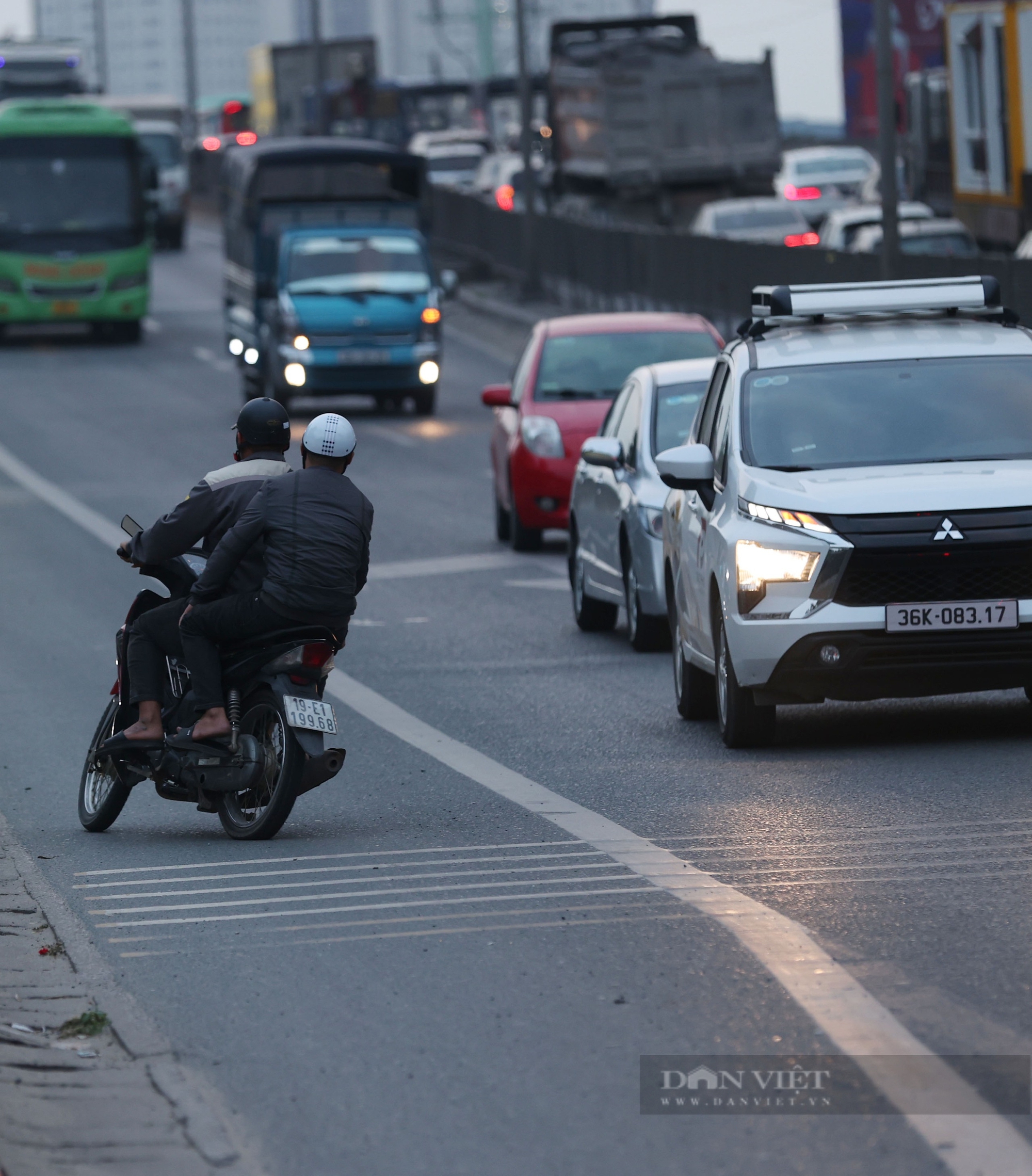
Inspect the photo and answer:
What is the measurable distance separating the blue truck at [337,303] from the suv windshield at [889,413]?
70.2 feet

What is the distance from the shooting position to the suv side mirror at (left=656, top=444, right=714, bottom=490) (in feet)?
37.4

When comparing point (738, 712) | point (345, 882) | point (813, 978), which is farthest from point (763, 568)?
point (813, 978)

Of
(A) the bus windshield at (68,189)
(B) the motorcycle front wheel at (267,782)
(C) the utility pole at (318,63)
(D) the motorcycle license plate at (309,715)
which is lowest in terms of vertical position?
(B) the motorcycle front wheel at (267,782)

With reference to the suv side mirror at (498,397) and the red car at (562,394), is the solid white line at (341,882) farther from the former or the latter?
the suv side mirror at (498,397)

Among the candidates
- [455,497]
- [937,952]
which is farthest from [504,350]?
[937,952]

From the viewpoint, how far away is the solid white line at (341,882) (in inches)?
332

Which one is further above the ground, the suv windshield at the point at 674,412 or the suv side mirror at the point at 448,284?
the suv side mirror at the point at 448,284

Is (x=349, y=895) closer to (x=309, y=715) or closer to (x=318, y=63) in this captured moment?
(x=309, y=715)

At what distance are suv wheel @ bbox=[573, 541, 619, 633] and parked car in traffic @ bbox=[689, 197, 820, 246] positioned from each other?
28.3 meters

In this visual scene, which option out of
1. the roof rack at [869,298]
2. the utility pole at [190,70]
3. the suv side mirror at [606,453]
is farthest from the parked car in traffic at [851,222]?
the utility pole at [190,70]

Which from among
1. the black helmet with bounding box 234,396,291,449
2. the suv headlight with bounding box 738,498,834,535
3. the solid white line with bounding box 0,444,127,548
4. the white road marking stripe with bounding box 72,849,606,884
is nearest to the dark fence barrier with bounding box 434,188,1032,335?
the solid white line with bounding box 0,444,127,548

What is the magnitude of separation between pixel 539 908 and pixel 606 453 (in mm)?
6933

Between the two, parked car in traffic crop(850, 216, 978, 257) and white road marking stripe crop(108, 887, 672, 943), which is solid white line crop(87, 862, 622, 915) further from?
parked car in traffic crop(850, 216, 978, 257)

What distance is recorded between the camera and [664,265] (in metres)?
39.4
